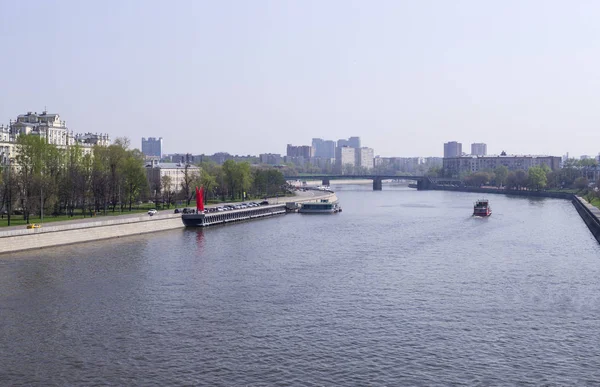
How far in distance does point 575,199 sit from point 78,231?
8366cm

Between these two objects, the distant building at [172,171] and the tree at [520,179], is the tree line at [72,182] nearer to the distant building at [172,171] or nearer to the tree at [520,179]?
the distant building at [172,171]

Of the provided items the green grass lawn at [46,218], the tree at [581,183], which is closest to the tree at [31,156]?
the green grass lawn at [46,218]

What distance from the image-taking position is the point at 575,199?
372 feet

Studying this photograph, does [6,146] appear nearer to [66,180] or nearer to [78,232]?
[66,180]

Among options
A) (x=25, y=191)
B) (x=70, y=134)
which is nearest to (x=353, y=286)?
(x=25, y=191)

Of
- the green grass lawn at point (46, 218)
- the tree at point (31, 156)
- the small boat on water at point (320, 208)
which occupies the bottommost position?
the small boat on water at point (320, 208)

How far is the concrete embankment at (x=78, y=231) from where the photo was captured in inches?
1896

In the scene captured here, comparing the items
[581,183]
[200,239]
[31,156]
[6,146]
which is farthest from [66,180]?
[581,183]

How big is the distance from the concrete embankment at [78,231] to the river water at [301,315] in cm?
140

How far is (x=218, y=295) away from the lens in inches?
1374

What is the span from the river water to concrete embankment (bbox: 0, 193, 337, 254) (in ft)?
4.58

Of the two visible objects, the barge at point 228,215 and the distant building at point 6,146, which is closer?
the barge at point 228,215

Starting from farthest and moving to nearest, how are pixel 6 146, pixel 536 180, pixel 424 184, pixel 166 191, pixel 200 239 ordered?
pixel 424 184, pixel 536 180, pixel 166 191, pixel 6 146, pixel 200 239

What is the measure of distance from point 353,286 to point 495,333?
414 inches
